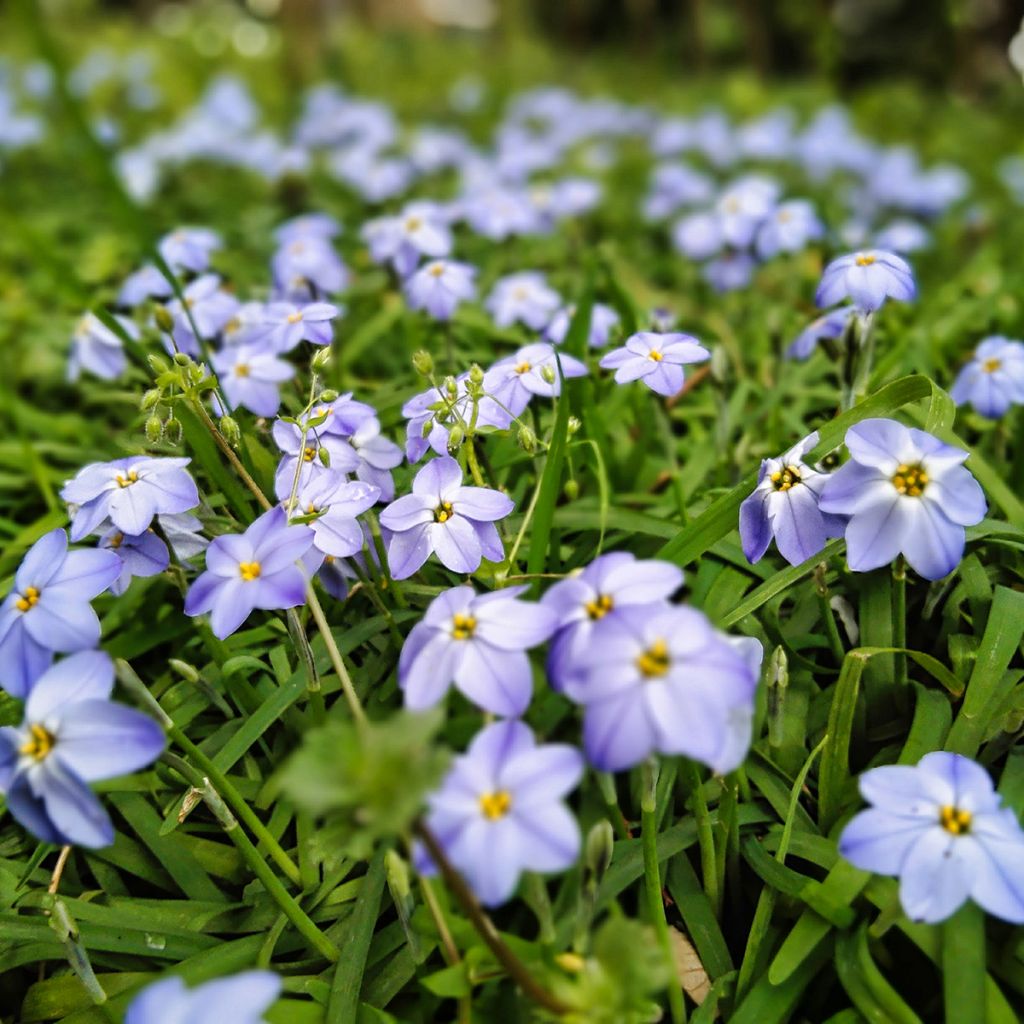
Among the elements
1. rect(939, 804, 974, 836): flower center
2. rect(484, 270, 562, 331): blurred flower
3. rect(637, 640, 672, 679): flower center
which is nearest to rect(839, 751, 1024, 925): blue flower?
rect(939, 804, 974, 836): flower center

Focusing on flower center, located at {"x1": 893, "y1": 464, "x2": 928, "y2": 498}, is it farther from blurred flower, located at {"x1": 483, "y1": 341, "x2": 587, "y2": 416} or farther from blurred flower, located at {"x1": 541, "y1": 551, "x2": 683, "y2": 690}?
blurred flower, located at {"x1": 483, "y1": 341, "x2": 587, "y2": 416}

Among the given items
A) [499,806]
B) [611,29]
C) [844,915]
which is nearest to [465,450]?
[499,806]

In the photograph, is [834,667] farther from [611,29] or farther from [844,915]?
[611,29]

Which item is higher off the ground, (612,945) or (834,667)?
(612,945)

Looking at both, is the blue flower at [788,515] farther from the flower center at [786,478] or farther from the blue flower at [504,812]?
the blue flower at [504,812]

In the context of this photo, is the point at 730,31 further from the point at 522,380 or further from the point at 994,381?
the point at 522,380

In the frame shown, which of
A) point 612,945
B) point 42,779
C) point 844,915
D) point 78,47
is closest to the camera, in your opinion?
point 612,945

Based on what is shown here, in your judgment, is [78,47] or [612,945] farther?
[78,47]
